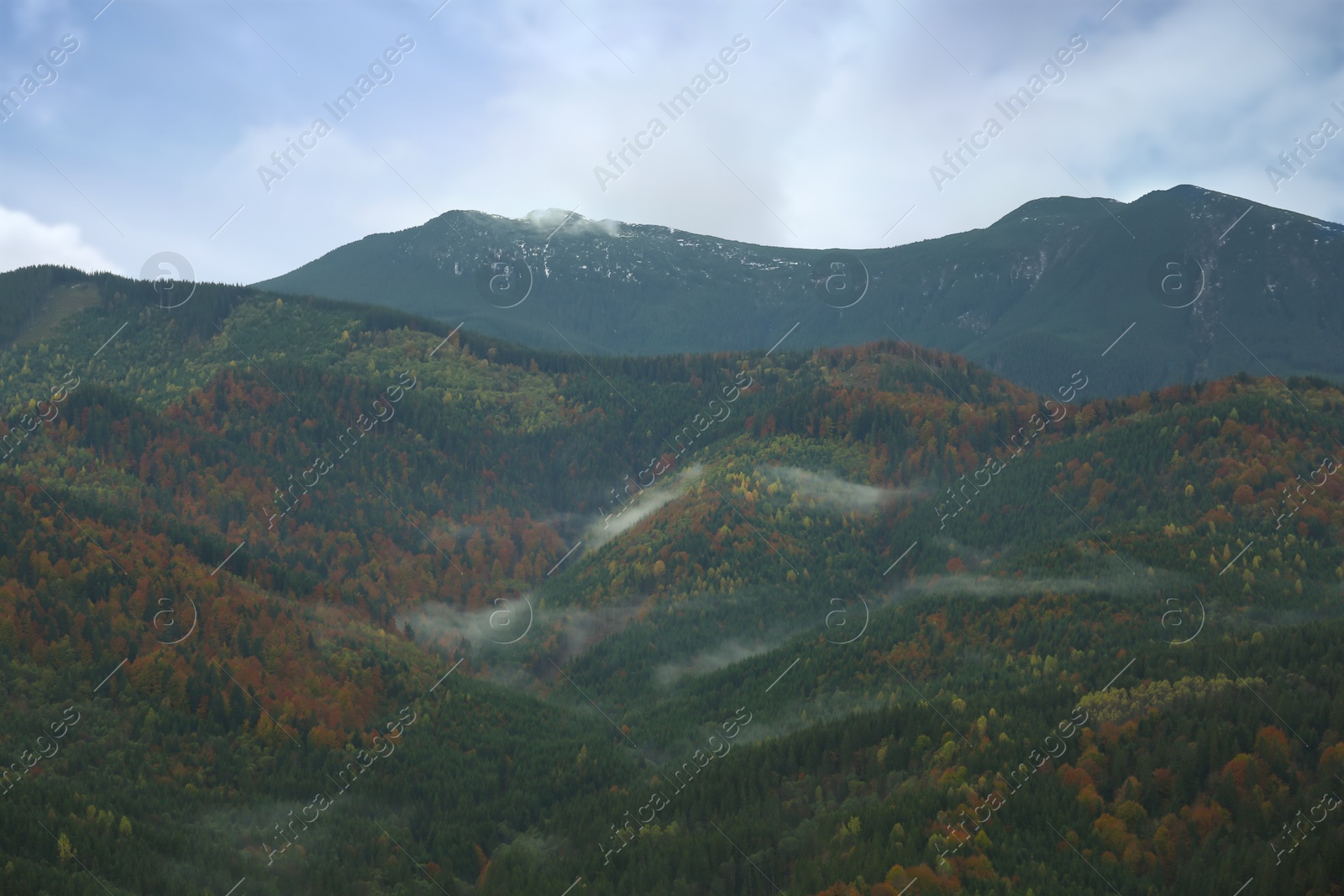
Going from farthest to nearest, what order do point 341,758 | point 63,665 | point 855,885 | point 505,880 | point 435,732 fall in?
point 435,732, point 341,758, point 63,665, point 505,880, point 855,885

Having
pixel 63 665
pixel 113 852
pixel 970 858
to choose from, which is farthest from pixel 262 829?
pixel 970 858

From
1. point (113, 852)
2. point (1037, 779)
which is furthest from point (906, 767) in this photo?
point (113, 852)

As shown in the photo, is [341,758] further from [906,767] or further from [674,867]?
[906,767]

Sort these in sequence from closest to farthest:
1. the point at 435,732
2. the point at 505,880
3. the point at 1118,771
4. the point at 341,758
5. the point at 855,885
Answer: the point at 855,885, the point at 1118,771, the point at 505,880, the point at 341,758, the point at 435,732

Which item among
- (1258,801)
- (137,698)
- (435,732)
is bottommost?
(1258,801)

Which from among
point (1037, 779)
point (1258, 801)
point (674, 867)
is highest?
point (674, 867)

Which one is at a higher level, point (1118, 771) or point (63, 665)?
point (63, 665)

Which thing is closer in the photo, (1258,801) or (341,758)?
(1258,801)

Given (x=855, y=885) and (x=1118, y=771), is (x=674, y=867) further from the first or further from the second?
(x=1118, y=771)

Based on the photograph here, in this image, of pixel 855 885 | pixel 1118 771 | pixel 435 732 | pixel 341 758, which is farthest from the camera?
pixel 435 732
